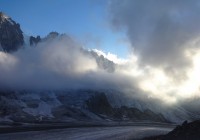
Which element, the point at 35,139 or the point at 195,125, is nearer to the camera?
Result: the point at 195,125

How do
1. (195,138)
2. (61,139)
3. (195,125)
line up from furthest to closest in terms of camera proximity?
(61,139) → (195,125) → (195,138)

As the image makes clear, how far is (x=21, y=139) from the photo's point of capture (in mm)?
165500

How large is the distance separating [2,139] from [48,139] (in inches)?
829

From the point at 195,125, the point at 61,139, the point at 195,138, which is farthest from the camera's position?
the point at 61,139

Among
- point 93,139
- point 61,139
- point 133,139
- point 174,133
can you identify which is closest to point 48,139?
point 61,139

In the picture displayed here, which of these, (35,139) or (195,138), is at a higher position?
(35,139)

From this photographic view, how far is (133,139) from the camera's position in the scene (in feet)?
549

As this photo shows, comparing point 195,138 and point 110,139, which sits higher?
point 110,139

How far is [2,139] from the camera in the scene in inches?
6713

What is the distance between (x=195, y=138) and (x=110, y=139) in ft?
206

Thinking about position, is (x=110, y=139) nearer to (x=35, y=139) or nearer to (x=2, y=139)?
(x=35, y=139)

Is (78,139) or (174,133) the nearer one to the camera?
(174,133)

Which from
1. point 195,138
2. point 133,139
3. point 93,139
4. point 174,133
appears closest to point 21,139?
point 93,139

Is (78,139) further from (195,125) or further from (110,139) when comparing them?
(195,125)
